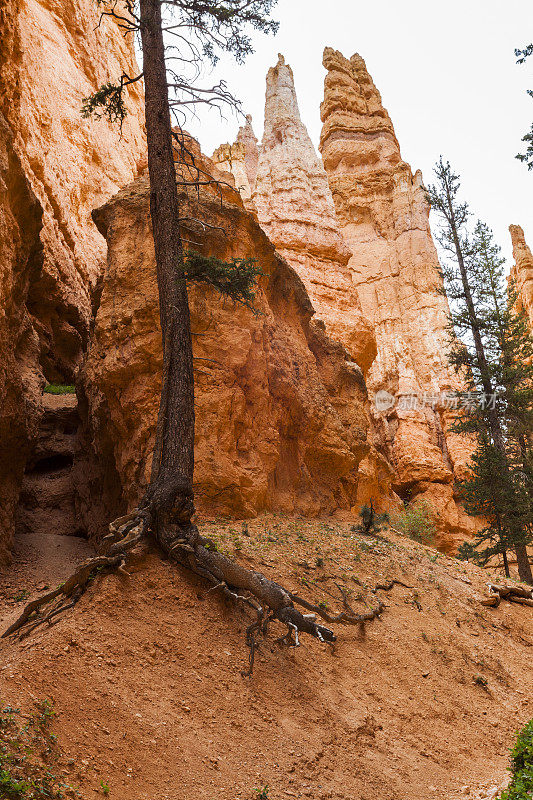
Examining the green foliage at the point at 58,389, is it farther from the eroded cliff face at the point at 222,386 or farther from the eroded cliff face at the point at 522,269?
the eroded cliff face at the point at 522,269

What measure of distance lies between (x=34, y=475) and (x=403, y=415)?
27886 millimetres

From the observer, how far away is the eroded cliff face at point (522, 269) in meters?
57.0

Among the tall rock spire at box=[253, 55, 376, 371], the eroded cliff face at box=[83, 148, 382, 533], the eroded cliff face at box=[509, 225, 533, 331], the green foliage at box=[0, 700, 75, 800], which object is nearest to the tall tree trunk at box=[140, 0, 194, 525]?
the eroded cliff face at box=[83, 148, 382, 533]

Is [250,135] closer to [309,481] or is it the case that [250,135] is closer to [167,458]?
[309,481]

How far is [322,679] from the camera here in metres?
7.04

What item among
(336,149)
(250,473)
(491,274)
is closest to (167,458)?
(250,473)

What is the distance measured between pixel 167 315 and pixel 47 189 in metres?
13.3

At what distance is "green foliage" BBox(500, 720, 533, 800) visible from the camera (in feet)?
13.3

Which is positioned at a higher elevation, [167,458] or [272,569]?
[167,458]

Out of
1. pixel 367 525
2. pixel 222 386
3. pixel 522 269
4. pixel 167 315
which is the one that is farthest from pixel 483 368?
pixel 522 269

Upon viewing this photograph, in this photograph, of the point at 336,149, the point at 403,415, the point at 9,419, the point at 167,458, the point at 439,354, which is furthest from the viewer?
the point at 336,149

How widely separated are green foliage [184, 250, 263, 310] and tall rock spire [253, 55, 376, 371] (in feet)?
73.3

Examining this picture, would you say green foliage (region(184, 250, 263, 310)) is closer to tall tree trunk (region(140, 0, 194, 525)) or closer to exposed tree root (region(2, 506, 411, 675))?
tall tree trunk (region(140, 0, 194, 525))

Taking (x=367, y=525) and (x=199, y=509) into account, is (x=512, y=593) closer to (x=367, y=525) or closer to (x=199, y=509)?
(x=367, y=525)
